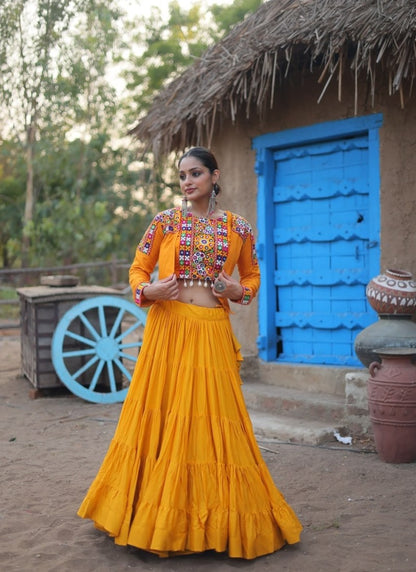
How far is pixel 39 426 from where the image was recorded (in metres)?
5.80

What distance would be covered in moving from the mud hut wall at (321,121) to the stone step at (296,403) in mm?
593

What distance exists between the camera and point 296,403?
5609 mm

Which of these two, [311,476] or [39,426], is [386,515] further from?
[39,426]

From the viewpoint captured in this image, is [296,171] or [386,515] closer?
[386,515]

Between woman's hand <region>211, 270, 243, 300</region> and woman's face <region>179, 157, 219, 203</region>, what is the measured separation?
1.20 feet

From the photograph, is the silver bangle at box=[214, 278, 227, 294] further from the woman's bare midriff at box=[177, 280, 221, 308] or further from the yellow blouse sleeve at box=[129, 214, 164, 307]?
the yellow blouse sleeve at box=[129, 214, 164, 307]

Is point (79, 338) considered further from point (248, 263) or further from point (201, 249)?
point (201, 249)

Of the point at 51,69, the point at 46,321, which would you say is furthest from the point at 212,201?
the point at 51,69

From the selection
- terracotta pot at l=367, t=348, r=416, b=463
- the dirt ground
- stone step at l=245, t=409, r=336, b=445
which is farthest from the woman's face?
stone step at l=245, t=409, r=336, b=445

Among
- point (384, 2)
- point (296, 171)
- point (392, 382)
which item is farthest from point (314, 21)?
point (392, 382)

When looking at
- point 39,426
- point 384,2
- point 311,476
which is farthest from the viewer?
point 39,426

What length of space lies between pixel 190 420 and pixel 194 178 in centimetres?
103

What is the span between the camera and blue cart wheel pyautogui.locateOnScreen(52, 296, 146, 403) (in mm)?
6496

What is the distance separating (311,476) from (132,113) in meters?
18.6
